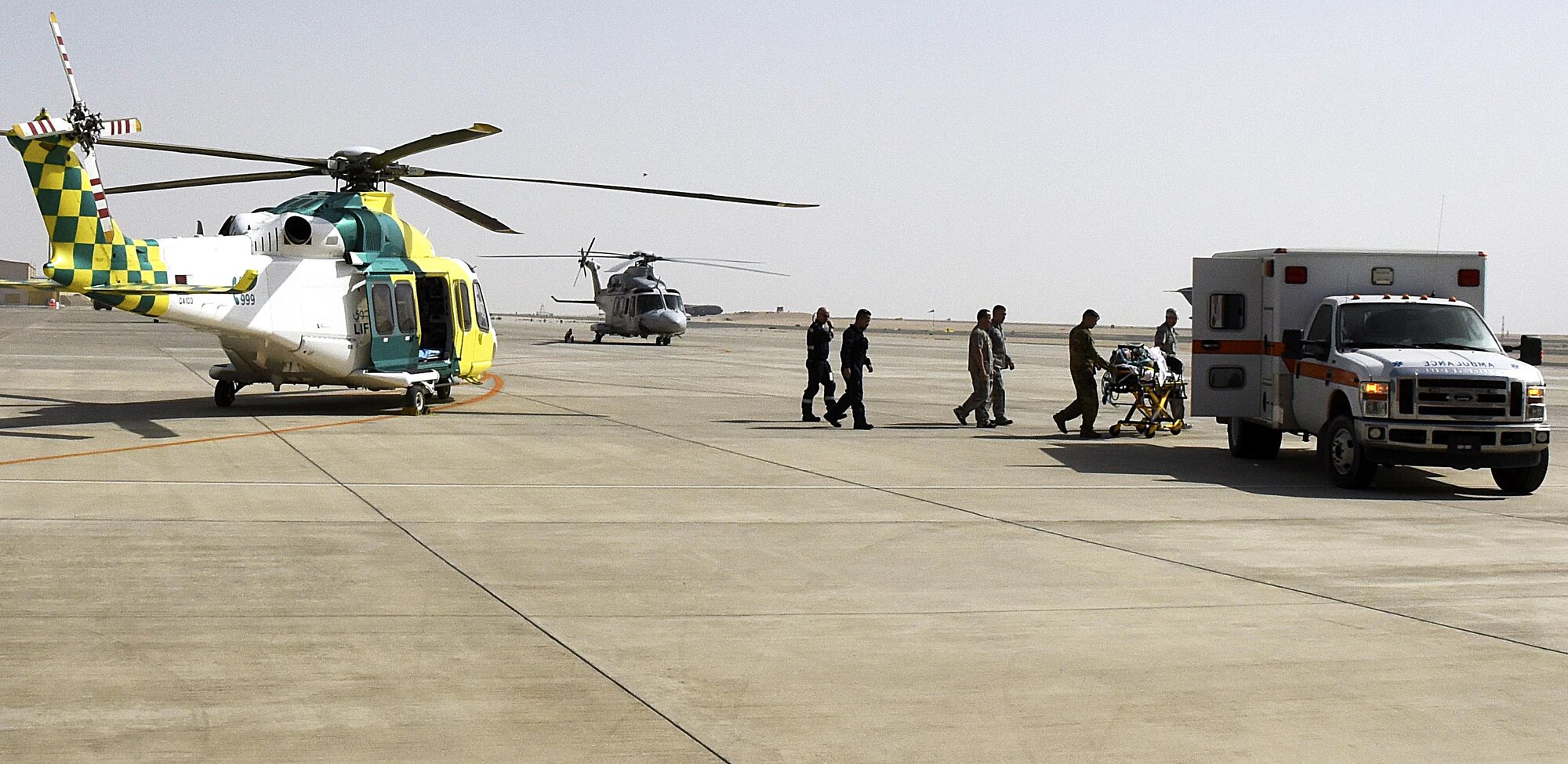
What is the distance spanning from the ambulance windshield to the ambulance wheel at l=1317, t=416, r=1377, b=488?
0.91 m

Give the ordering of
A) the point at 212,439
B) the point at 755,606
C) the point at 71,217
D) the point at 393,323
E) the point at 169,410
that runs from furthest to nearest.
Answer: the point at 393,323 < the point at 169,410 < the point at 212,439 < the point at 71,217 < the point at 755,606

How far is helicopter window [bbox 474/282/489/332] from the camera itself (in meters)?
22.5

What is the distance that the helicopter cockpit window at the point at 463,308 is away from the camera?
867 inches

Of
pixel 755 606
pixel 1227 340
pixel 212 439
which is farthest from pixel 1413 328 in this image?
pixel 212 439

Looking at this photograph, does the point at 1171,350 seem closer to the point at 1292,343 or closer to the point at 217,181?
the point at 1292,343

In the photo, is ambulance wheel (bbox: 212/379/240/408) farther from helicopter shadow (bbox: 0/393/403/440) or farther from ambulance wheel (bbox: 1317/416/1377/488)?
ambulance wheel (bbox: 1317/416/1377/488)

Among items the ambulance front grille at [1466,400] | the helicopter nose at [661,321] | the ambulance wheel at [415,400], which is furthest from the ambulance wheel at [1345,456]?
the helicopter nose at [661,321]

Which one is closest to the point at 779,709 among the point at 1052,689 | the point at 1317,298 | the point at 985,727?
the point at 985,727

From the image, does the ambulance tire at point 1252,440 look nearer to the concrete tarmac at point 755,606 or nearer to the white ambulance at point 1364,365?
the white ambulance at point 1364,365

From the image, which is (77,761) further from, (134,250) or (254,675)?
(134,250)

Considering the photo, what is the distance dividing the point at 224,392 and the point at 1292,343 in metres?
14.5

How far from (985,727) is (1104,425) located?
16.5 m

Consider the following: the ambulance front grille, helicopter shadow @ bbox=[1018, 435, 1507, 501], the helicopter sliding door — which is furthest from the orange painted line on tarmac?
the ambulance front grille

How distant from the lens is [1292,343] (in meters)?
15.5
